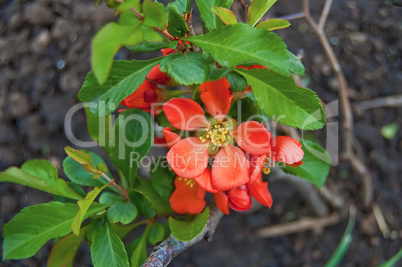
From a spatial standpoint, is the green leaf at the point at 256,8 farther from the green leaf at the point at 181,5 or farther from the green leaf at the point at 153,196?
the green leaf at the point at 153,196

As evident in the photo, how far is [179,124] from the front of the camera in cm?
80

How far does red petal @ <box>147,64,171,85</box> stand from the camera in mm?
836

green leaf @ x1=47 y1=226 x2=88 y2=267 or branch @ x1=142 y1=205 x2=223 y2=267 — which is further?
green leaf @ x1=47 y1=226 x2=88 y2=267

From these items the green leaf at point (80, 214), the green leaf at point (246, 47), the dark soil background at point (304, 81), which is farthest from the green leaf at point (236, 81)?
the dark soil background at point (304, 81)

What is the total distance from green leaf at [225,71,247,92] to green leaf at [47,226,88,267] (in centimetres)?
52

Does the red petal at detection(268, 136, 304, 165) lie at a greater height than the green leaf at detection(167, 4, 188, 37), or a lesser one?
lesser

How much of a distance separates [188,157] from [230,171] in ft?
0.29

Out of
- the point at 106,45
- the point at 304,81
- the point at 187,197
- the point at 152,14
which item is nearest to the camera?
the point at 106,45

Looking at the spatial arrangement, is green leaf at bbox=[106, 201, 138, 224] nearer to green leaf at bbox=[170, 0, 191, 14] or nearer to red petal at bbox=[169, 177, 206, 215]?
red petal at bbox=[169, 177, 206, 215]

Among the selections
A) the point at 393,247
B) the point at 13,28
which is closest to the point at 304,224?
the point at 393,247

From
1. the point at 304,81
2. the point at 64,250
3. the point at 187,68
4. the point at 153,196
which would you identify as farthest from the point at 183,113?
the point at 304,81

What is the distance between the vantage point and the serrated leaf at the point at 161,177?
988mm

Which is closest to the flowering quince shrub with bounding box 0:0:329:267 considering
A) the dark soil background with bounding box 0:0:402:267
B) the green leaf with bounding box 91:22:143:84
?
the green leaf with bounding box 91:22:143:84

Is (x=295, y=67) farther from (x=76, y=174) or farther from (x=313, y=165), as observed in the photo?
(x=76, y=174)
